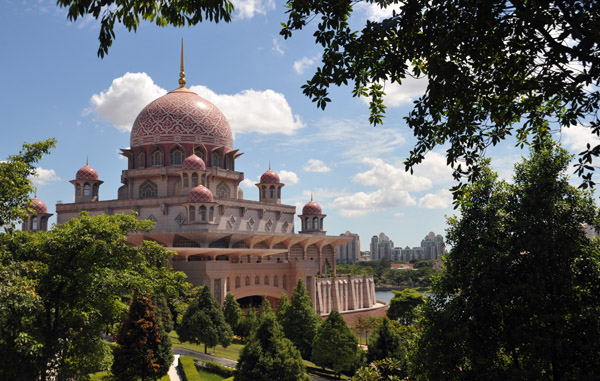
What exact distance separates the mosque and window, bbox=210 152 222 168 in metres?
0.09

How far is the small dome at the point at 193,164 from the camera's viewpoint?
129 ft

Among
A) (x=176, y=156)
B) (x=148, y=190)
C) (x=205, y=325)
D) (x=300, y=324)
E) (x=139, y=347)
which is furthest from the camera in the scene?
(x=176, y=156)

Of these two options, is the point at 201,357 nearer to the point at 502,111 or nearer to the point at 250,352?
the point at 250,352

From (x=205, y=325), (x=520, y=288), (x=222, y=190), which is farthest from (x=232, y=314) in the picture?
(x=520, y=288)

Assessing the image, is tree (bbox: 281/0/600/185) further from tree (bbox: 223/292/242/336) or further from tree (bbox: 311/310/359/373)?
tree (bbox: 223/292/242/336)

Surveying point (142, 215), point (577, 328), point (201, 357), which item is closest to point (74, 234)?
point (577, 328)

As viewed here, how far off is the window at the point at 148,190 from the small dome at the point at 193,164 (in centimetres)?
403

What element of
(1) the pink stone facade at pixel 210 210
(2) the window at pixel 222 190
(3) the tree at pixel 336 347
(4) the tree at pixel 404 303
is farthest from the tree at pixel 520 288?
(2) the window at pixel 222 190

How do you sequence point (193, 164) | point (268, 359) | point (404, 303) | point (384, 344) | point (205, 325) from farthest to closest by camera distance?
point (404, 303)
point (193, 164)
point (205, 325)
point (384, 344)
point (268, 359)

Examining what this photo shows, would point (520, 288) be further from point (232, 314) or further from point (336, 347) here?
point (232, 314)

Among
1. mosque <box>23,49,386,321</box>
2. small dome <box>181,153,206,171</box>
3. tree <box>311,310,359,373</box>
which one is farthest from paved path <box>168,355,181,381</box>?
small dome <box>181,153,206,171</box>

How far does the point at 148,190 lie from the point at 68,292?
29524 millimetres

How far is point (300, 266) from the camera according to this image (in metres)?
42.2

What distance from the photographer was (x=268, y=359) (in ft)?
57.2
